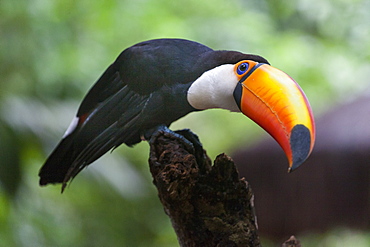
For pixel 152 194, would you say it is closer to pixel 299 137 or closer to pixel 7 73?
pixel 7 73

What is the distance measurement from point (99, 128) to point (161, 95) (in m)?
0.20

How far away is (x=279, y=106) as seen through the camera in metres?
1.20

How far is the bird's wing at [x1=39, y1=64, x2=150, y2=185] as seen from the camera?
1.46 m

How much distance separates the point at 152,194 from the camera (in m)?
3.69

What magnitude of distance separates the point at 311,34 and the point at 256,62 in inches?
139

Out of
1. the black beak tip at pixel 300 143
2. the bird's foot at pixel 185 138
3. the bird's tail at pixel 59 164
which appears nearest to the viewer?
the black beak tip at pixel 300 143

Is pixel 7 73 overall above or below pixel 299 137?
above

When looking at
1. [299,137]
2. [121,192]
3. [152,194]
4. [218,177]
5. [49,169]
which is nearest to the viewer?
[299,137]

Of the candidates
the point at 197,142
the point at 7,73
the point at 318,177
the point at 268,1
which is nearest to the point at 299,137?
the point at 197,142

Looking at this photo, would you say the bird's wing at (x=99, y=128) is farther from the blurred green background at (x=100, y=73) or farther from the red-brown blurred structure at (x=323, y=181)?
the red-brown blurred structure at (x=323, y=181)

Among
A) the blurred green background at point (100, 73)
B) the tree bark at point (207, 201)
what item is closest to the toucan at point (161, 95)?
the tree bark at point (207, 201)

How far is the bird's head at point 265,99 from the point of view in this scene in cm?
114

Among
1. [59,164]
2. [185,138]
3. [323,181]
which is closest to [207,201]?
[185,138]

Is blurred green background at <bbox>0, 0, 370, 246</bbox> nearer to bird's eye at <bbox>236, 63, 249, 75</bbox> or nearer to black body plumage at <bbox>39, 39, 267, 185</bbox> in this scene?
black body plumage at <bbox>39, 39, 267, 185</bbox>
